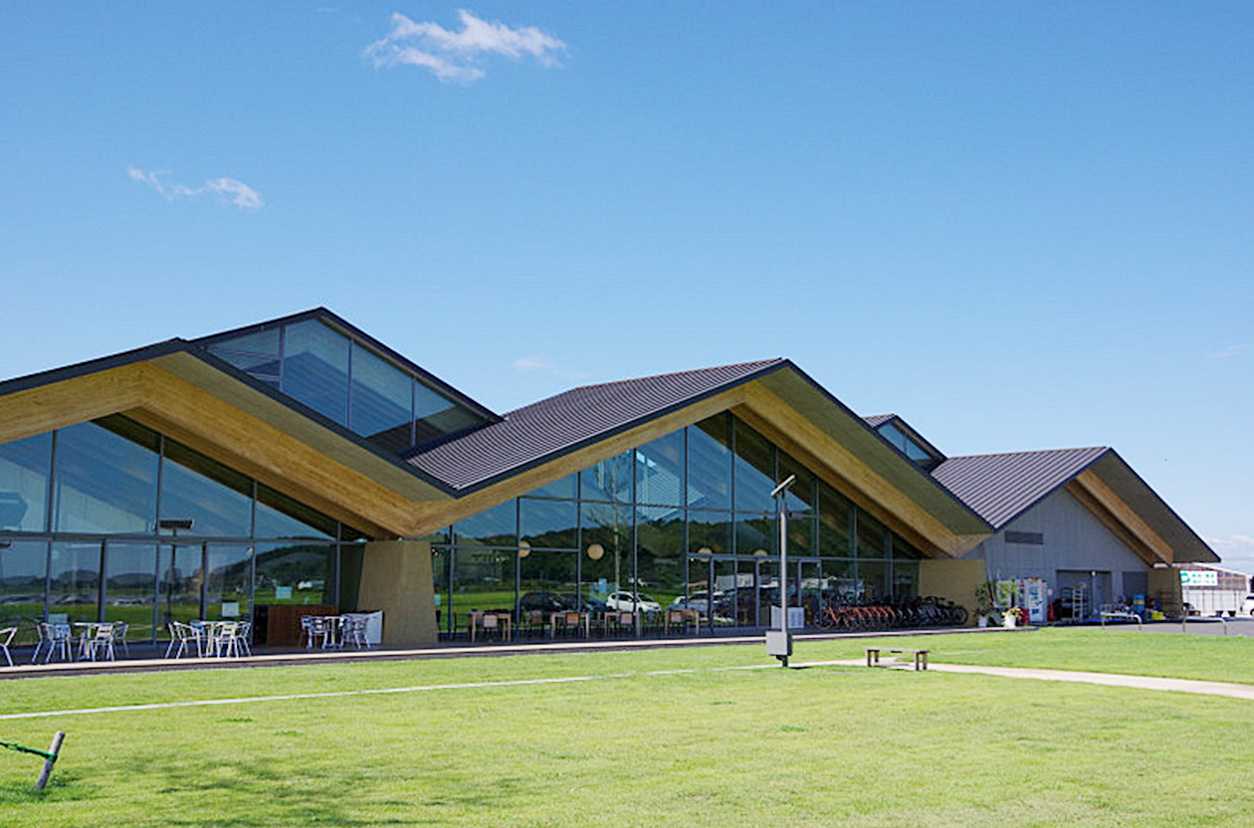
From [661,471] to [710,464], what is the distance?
1716mm

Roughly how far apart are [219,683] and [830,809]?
36.4ft

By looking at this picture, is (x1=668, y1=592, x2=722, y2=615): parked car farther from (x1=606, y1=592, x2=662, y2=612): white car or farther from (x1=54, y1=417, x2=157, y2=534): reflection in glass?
(x1=54, y1=417, x2=157, y2=534): reflection in glass

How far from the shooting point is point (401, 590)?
24594mm

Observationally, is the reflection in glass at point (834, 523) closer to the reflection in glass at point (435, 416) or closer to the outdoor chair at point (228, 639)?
the reflection in glass at point (435, 416)

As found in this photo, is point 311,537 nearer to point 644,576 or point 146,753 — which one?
point 644,576

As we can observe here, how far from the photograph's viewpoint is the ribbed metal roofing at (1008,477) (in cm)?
3784

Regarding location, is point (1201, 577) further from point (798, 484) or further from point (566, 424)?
point (566, 424)

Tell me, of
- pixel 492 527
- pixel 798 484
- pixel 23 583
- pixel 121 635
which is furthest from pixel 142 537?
pixel 798 484

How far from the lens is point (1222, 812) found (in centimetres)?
813

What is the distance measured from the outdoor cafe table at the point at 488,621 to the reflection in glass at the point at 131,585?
6263mm

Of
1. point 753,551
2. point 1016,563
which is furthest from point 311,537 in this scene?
point 1016,563

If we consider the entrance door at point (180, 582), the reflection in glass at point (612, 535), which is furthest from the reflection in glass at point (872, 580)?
the entrance door at point (180, 582)

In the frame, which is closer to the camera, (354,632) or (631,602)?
(354,632)

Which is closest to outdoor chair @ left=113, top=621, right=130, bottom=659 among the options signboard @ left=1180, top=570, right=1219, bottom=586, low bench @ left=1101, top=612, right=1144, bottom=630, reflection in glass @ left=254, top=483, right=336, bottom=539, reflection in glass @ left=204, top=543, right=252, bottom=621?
reflection in glass @ left=204, top=543, right=252, bottom=621
